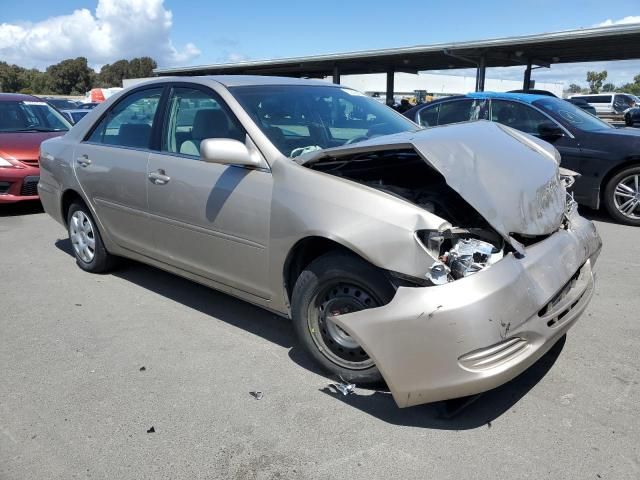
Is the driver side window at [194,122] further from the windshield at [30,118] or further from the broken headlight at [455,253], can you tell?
the windshield at [30,118]

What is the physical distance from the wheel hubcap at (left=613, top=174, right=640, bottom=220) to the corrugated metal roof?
12.5 metres

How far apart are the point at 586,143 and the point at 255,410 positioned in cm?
Result: 604

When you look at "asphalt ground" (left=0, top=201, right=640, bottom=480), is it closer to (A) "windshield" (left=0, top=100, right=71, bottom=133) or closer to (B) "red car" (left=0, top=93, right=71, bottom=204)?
(B) "red car" (left=0, top=93, right=71, bottom=204)

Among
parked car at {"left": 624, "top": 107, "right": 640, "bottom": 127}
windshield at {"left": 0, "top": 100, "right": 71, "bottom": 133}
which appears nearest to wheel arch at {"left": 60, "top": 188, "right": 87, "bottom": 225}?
windshield at {"left": 0, "top": 100, "right": 71, "bottom": 133}

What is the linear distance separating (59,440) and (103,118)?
119 inches

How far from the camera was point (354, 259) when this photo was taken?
282cm

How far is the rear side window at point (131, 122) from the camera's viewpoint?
4230mm

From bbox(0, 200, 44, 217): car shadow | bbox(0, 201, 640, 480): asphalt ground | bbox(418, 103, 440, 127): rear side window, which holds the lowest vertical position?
bbox(0, 200, 44, 217): car shadow

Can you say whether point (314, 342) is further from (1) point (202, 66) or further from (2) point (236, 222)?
(1) point (202, 66)

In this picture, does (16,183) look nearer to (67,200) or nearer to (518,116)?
(67,200)

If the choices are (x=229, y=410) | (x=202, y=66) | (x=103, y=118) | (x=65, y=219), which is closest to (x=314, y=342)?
(x=229, y=410)

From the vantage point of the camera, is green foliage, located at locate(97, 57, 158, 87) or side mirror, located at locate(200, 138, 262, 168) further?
green foliage, located at locate(97, 57, 158, 87)

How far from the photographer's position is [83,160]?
4730 millimetres

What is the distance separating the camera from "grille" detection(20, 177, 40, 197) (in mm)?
7708
